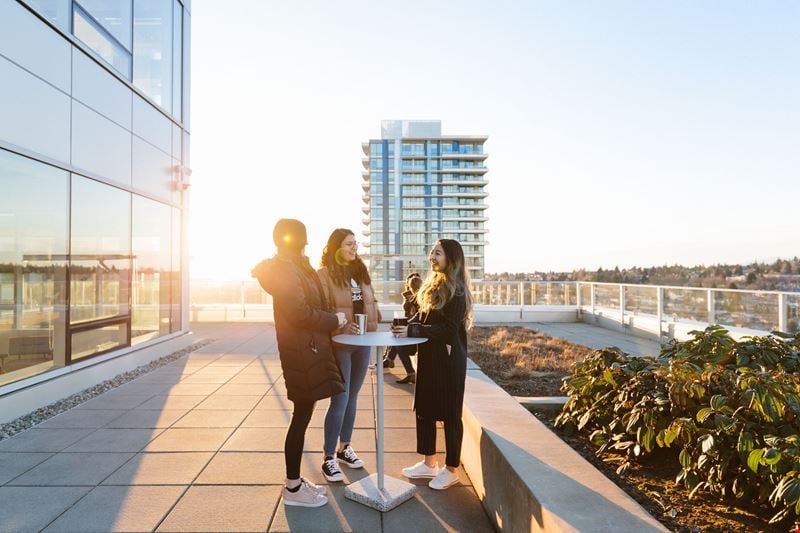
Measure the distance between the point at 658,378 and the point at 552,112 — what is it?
13.3m

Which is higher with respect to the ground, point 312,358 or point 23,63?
point 23,63

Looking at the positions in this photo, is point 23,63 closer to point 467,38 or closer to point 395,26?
point 395,26

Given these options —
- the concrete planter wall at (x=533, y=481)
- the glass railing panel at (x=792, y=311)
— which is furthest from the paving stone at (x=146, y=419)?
the glass railing panel at (x=792, y=311)

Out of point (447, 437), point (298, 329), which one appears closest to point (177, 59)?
point (298, 329)

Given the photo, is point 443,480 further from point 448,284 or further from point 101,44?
point 101,44

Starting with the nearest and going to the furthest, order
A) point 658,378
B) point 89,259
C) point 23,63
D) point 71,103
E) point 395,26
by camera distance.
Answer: point 658,378
point 23,63
point 71,103
point 89,259
point 395,26

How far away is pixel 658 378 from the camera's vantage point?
114 inches

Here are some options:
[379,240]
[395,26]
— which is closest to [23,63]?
[395,26]

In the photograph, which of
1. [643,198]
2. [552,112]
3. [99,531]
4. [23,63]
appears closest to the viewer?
[99,531]

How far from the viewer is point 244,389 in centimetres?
589

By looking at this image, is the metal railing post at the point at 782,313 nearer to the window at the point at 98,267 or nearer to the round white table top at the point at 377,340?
the round white table top at the point at 377,340

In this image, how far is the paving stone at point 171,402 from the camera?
5062mm

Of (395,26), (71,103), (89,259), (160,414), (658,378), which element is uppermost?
(395,26)

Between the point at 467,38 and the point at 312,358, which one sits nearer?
the point at 312,358
